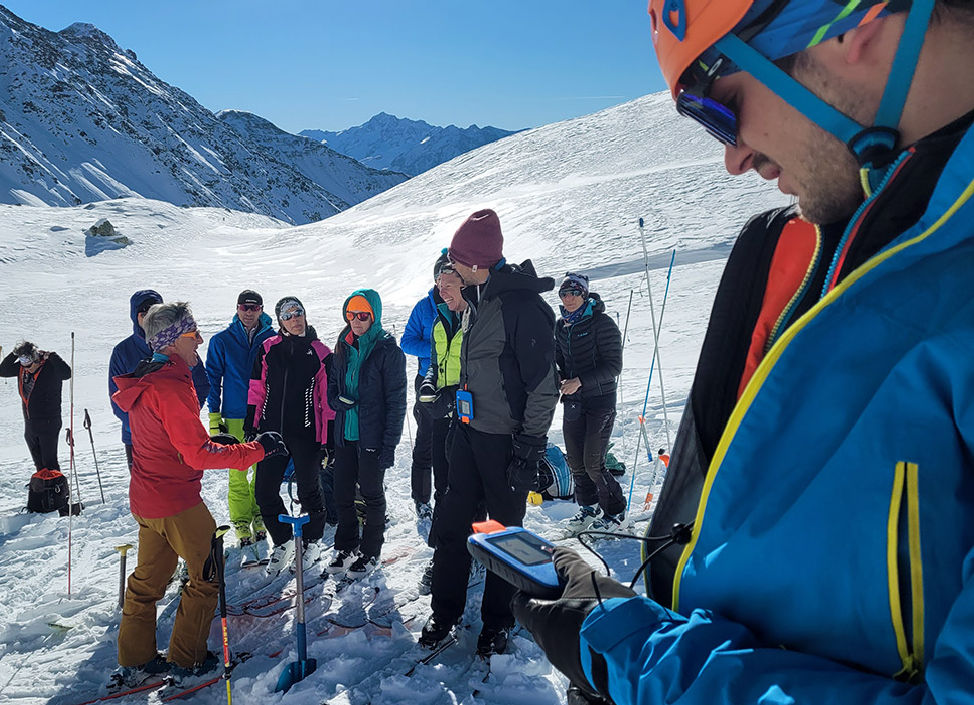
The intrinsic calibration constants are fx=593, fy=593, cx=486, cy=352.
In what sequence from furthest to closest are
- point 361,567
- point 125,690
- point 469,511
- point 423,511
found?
point 423,511 < point 361,567 < point 469,511 < point 125,690

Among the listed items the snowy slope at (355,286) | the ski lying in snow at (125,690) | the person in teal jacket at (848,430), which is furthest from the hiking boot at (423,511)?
the person in teal jacket at (848,430)

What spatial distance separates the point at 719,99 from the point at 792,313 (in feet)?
1.30

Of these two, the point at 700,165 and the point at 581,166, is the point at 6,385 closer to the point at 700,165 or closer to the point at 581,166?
the point at 700,165

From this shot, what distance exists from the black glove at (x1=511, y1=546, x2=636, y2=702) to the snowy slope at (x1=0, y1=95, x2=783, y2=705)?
7.45ft

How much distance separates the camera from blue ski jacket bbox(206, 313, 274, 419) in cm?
536

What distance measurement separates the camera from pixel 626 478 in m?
6.21

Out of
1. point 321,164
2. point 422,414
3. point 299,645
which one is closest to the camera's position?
point 299,645

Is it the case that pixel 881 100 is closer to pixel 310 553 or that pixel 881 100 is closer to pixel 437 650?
pixel 437 650

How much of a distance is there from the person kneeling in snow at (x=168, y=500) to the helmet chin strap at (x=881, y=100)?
11.0 feet

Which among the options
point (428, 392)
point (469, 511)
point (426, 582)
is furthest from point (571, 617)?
point (428, 392)

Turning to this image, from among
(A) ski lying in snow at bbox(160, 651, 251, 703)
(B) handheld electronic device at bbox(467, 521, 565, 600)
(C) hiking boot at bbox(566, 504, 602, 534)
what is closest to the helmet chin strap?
(B) handheld electronic device at bbox(467, 521, 565, 600)

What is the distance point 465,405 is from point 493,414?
0.62ft

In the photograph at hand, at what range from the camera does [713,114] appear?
3.49ft

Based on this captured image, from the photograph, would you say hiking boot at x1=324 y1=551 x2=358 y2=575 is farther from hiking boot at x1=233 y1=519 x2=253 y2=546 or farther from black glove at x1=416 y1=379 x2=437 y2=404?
black glove at x1=416 y1=379 x2=437 y2=404
